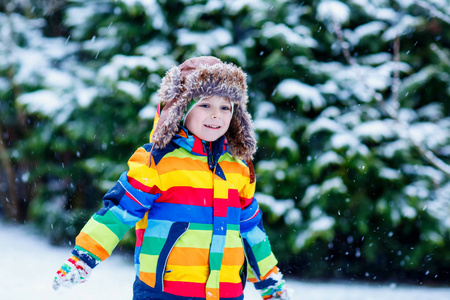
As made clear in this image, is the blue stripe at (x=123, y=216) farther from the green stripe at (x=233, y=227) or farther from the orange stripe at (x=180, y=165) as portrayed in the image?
the green stripe at (x=233, y=227)

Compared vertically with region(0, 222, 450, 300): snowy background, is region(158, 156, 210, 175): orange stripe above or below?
above

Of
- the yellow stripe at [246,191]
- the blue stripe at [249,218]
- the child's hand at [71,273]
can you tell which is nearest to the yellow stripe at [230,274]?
the blue stripe at [249,218]

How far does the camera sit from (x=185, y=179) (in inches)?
72.3

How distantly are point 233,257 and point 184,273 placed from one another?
0.23 m

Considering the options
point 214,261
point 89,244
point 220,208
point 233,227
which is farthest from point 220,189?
point 89,244

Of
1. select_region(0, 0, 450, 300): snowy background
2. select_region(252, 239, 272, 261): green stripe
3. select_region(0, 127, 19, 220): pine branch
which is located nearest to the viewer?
select_region(252, 239, 272, 261): green stripe

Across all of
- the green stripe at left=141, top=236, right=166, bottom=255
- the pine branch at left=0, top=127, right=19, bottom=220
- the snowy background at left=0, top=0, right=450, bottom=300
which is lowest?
the pine branch at left=0, top=127, right=19, bottom=220

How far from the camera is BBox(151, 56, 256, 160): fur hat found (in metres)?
1.89

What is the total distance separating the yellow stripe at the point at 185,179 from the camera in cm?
183

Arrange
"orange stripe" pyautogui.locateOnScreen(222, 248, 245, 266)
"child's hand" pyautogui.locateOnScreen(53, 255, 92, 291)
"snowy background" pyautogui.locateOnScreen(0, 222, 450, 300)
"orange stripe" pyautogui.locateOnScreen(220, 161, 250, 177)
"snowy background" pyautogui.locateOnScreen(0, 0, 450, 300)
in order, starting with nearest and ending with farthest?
"child's hand" pyautogui.locateOnScreen(53, 255, 92, 291)
"orange stripe" pyautogui.locateOnScreen(222, 248, 245, 266)
"orange stripe" pyautogui.locateOnScreen(220, 161, 250, 177)
"snowy background" pyautogui.locateOnScreen(0, 222, 450, 300)
"snowy background" pyautogui.locateOnScreen(0, 0, 450, 300)

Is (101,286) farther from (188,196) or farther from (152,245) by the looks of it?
(188,196)

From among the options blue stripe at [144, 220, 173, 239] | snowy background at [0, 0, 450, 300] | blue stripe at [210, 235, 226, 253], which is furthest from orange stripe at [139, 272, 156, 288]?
snowy background at [0, 0, 450, 300]

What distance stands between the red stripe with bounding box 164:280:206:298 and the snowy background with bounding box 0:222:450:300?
2.34m

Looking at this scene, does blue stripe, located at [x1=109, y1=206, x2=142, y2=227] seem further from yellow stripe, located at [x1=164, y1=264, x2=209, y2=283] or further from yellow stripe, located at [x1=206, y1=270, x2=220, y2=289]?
yellow stripe, located at [x1=206, y1=270, x2=220, y2=289]
